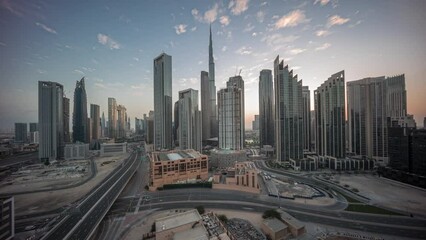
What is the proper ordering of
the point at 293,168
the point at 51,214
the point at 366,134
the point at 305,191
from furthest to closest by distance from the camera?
the point at 366,134 → the point at 293,168 → the point at 305,191 → the point at 51,214

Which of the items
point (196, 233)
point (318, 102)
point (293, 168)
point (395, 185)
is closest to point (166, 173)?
point (196, 233)

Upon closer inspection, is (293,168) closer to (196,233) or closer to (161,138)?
(196,233)

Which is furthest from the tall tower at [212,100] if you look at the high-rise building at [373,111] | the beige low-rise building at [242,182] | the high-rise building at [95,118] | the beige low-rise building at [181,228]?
the beige low-rise building at [181,228]

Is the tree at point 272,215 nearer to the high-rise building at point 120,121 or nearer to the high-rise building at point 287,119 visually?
the high-rise building at point 287,119

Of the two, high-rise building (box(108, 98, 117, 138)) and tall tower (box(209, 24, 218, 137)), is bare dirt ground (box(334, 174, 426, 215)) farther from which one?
high-rise building (box(108, 98, 117, 138))

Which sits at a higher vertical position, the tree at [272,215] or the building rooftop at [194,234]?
the building rooftop at [194,234]

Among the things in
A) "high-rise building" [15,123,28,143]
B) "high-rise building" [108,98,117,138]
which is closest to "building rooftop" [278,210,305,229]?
"high-rise building" [15,123,28,143]

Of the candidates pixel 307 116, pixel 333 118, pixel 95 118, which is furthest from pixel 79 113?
pixel 333 118

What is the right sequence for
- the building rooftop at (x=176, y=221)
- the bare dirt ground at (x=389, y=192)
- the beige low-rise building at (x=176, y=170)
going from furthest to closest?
the beige low-rise building at (x=176, y=170)
the bare dirt ground at (x=389, y=192)
the building rooftop at (x=176, y=221)
